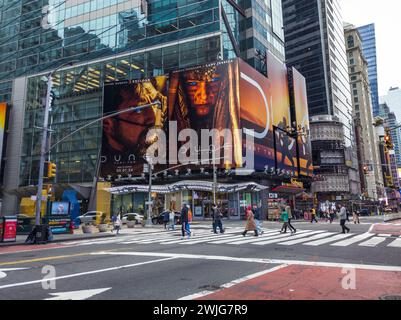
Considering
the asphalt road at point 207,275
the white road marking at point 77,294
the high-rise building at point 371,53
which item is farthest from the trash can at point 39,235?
the high-rise building at point 371,53

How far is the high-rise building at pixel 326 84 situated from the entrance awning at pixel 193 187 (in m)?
43.4

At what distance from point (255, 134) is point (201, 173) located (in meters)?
10.3

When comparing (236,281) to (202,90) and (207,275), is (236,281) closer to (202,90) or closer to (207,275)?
(207,275)

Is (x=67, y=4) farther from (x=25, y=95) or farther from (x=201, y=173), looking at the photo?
(x=201, y=173)

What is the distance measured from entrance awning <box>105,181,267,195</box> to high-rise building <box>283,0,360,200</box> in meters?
43.4

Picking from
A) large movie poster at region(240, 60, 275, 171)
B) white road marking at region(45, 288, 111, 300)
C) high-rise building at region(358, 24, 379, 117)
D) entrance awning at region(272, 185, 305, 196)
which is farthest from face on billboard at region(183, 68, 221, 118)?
high-rise building at region(358, 24, 379, 117)

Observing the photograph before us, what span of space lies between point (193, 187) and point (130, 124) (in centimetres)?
1620

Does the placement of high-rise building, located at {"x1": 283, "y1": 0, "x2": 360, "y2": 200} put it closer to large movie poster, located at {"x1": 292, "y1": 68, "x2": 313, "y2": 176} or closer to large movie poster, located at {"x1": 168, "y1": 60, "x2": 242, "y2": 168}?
large movie poster, located at {"x1": 292, "y1": 68, "x2": 313, "y2": 176}

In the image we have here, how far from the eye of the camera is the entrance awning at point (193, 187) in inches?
1773

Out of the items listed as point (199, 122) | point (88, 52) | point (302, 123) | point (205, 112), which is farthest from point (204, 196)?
point (88, 52)

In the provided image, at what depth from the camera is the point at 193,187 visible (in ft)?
153

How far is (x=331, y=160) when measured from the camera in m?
84.3

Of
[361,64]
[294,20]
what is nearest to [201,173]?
[294,20]

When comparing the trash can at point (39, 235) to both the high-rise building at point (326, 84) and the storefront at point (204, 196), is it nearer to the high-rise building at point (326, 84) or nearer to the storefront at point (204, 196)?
the storefront at point (204, 196)
